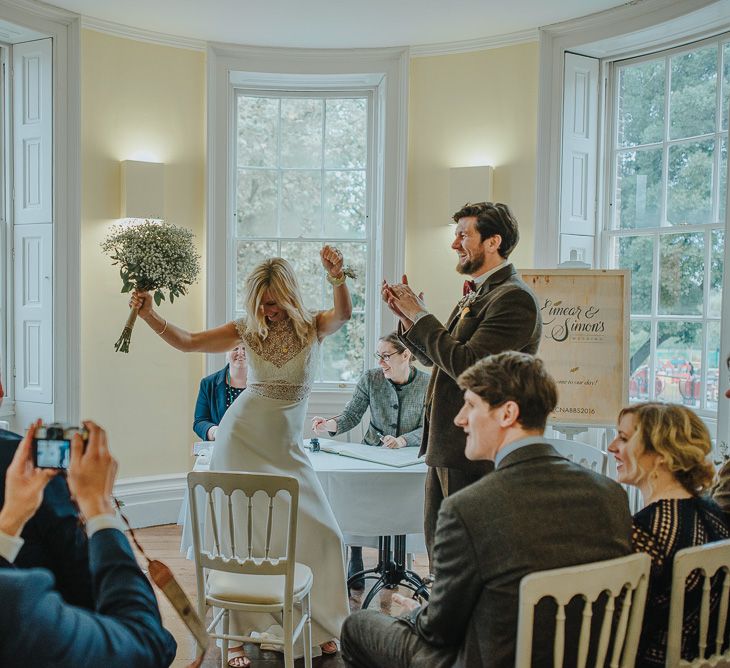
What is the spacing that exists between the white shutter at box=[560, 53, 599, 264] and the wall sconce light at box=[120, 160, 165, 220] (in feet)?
8.30

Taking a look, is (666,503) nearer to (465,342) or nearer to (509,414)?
(509,414)

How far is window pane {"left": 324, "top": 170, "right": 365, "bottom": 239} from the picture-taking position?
207 inches

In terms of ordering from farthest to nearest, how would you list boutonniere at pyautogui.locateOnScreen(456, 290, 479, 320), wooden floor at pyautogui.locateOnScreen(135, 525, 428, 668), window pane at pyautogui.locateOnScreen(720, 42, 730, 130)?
window pane at pyautogui.locateOnScreen(720, 42, 730, 130)
wooden floor at pyautogui.locateOnScreen(135, 525, 428, 668)
boutonniere at pyautogui.locateOnScreen(456, 290, 479, 320)

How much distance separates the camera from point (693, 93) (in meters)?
4.14

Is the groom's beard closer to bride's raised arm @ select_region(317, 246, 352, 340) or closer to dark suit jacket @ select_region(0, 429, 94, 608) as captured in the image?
bride's raised arm @ select_region(317, 246, 352, 340)

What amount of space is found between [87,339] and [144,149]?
1.28m

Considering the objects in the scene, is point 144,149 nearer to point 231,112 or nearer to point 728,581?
point 231,112

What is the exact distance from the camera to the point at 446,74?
4922mm

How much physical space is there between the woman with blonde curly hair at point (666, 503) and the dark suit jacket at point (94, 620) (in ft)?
3.68

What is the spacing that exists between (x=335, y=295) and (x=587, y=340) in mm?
1745

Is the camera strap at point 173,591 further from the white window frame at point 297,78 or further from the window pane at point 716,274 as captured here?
the white window frame at point 297,78

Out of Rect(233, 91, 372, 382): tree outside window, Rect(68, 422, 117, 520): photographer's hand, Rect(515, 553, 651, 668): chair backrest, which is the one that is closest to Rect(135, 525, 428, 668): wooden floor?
Rect(233, 91, 372, 382): tree outside window

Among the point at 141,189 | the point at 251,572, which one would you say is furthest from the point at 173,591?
the point at 141,189

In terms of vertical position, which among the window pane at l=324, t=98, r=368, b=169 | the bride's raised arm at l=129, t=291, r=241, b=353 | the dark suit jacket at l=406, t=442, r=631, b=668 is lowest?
the dark suit jacket at l=406, t=442, r=631, b=668
